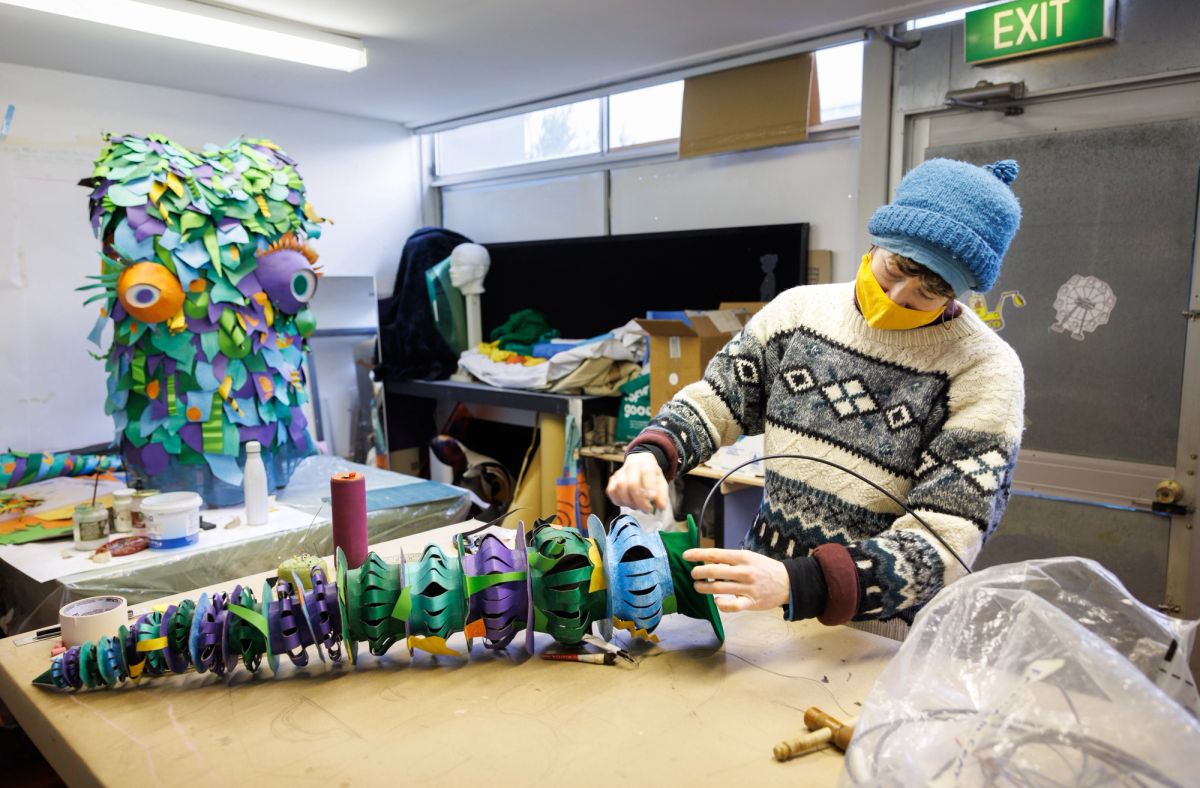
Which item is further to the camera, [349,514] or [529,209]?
[529,209]

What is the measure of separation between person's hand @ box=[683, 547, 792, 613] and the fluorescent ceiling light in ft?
9.64

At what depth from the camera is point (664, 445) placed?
1.40 m

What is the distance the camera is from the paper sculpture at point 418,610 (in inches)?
49.6

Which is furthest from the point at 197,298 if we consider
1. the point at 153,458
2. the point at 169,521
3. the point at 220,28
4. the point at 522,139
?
the point at 522,139

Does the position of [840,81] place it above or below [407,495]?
above

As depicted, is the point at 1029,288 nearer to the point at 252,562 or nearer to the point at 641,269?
the point at 641,269

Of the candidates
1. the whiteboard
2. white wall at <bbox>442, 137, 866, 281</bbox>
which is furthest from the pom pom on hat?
the whiteboard

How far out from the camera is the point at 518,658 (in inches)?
52.2

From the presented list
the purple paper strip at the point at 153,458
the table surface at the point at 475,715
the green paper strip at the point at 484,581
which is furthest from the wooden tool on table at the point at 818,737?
the purple paper strip at the point at 153,458

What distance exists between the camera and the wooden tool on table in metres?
1.01

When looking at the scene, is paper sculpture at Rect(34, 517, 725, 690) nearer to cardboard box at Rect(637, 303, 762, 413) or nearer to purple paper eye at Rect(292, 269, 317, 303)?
purple paper eye at Rect(292, 269, 317, 303)

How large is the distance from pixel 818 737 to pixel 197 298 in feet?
7.31

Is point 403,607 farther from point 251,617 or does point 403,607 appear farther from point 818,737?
point 818,737

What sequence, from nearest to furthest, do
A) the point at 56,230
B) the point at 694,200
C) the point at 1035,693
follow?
the point at 1035,693 < the point at 56,230 < the point at 694,200
